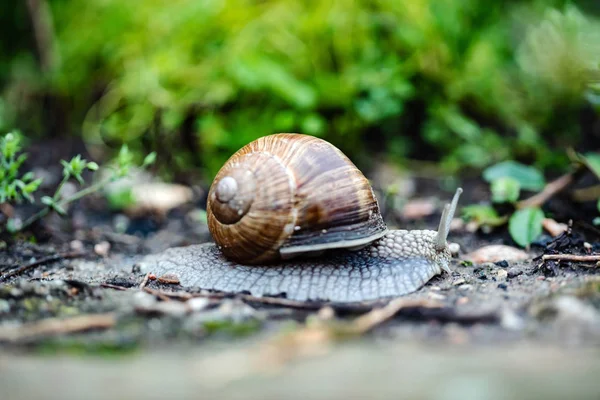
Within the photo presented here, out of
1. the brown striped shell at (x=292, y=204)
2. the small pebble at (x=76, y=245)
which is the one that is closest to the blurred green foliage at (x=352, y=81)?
the small pebble at (x=76, y=245)

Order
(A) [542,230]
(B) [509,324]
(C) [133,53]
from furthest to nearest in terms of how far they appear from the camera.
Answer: (C) [133,53]
(A) [542,230]
(B) [509,324]

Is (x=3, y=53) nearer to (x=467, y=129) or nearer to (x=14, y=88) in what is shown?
(x=14, y=88)

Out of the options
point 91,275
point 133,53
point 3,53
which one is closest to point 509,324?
point 91,275

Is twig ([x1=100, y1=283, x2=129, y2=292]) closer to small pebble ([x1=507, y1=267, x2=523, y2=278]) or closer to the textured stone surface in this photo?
the textured stone surface

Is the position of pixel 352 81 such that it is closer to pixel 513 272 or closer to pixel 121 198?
pixel 121 198

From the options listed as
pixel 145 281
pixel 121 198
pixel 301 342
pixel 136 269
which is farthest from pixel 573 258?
pixel 121 198

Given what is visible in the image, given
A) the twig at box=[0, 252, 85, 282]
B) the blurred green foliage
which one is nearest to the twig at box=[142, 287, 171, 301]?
the twig at box=[0, 252, 85, 282]

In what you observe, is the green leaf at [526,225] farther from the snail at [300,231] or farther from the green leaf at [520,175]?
the snail at [300,231]

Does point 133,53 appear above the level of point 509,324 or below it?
above
